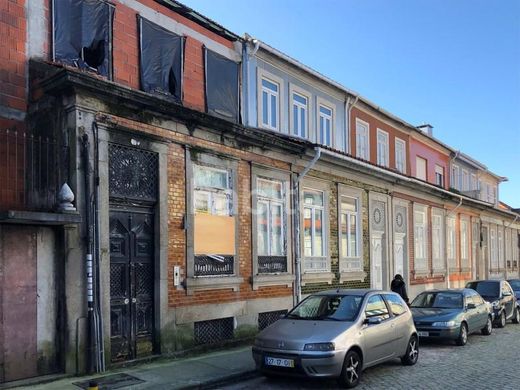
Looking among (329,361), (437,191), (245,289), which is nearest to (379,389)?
(329,361)

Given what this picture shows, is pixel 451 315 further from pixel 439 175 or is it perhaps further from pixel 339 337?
pixel 439 175

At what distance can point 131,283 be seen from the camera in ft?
32.3

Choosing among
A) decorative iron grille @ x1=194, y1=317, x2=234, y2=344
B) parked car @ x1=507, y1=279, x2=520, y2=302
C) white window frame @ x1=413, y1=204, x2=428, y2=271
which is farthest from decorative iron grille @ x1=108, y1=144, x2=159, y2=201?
parked car @ x1=507, y1=279, x2=520, y2=302

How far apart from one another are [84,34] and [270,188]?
236 inches

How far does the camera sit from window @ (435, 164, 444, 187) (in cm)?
2593

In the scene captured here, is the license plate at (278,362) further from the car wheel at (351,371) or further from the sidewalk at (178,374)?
the sidewalk at (178,374)

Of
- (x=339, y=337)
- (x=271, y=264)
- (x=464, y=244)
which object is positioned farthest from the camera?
(x=464, y=244)

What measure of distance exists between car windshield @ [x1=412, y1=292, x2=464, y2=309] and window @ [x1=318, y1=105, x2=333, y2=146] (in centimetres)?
570

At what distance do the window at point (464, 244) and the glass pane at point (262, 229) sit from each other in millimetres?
16310

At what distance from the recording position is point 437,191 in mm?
23203

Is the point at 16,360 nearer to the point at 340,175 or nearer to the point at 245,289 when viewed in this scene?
the point at 245,289

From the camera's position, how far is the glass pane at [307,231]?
15.0 m

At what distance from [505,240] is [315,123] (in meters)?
23.7

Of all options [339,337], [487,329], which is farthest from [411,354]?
[487,329]
